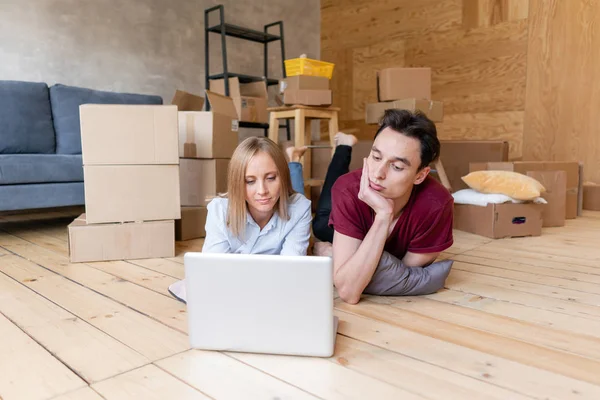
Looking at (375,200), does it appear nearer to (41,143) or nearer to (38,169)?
(38,169)

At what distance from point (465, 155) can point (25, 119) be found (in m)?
2.82

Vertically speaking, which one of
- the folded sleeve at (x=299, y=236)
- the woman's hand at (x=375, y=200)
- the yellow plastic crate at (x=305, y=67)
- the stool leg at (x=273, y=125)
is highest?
the yellow plastic crate at (x=305, y=67)

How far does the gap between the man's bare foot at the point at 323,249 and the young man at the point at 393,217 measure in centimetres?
32

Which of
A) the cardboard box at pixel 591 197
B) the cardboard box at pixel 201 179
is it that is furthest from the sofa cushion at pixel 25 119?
the cardboard box at pixel 591 197

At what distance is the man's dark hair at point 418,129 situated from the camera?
134 centimetres

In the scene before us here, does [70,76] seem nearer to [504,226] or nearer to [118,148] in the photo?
[118,148]

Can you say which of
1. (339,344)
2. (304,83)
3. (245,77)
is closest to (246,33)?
(245,77)

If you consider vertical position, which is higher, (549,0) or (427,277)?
(549,0)

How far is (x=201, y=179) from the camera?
2.54 meters

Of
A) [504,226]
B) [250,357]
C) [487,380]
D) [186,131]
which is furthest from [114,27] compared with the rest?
[487,380]

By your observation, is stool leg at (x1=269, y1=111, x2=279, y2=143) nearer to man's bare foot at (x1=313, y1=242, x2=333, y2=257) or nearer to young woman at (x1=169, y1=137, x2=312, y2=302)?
man's bare foot at (x1=313, y1=242, x2=333, y2=257)

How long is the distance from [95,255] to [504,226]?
196 centimetres

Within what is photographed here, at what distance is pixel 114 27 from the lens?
3.74m

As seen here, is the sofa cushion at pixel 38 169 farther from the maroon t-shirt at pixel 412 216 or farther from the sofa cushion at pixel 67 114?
the maroon t-shirt at pixel 412 216
